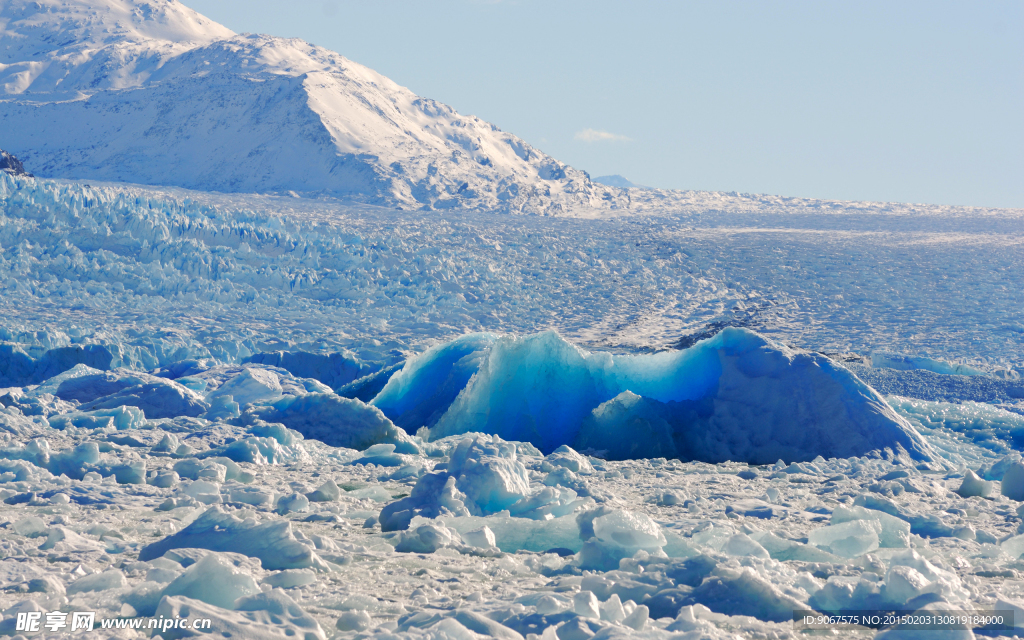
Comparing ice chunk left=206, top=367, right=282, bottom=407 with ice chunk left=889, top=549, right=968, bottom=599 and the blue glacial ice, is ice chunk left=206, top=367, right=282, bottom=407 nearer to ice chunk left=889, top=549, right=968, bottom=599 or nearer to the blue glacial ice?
the blue glacial ice

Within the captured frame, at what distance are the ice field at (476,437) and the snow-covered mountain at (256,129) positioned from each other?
1402cm

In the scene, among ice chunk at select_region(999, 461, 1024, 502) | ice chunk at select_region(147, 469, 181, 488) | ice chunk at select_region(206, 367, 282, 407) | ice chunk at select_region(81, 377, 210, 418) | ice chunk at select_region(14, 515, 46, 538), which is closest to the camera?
ice chunk at select_region(14, 515, 46, 538)

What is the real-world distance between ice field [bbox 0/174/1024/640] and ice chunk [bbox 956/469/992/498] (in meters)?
0.01

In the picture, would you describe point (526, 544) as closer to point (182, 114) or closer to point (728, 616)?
point (728, 616)

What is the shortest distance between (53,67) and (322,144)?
18.5 m

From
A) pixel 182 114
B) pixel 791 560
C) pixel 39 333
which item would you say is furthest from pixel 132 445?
pixel 182 114

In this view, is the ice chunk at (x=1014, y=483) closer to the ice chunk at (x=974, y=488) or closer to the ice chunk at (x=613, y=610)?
the ice chunk at (x=974, y=488)

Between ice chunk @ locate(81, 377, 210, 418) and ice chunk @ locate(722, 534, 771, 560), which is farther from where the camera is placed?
ice chunk @ locate(81, 377, 210, 418)

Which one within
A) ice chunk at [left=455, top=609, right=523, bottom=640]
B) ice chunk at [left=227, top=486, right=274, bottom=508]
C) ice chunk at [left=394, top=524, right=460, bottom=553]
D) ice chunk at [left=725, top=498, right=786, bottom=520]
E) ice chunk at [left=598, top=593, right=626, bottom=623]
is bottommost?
ice chunk at [left=227, top=486, right=274, bottom=508]

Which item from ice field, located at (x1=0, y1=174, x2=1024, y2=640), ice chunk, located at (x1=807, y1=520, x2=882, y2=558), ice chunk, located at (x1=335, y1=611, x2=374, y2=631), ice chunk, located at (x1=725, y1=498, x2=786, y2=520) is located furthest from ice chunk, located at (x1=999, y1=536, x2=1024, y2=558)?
ice chunk, located at (x1=335, y1=611, x2=374, y2=631)

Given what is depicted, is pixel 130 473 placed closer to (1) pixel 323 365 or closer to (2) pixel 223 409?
(2) pixel 223 409

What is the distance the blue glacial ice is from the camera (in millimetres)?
7176

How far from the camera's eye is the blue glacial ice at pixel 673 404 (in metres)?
7.18

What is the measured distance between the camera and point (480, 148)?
4012 cm
